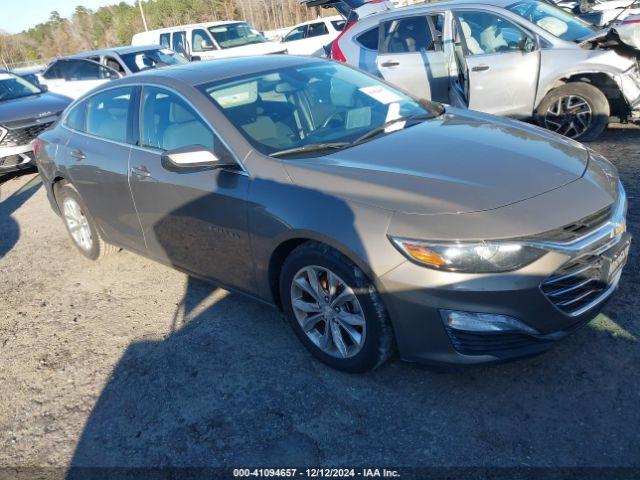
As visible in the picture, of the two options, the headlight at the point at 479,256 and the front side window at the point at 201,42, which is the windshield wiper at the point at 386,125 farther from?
the front side window at the point at 201,42

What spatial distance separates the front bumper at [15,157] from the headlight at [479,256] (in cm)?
798

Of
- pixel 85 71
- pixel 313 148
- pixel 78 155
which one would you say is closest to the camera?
pixel 313 148

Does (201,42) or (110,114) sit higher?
(110,114)

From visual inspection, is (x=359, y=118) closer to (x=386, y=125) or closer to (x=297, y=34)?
(x=386, y=125)

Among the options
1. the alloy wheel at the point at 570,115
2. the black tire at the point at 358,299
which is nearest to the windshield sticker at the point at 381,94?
the black tire at the point at 358,299

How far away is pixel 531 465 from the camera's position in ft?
7.62

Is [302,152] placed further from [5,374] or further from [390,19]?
[390,19]

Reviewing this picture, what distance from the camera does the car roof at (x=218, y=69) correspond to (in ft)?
12.1

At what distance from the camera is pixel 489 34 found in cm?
647

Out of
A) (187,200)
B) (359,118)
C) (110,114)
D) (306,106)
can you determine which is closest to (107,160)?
(110,114)

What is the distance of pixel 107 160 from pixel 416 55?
443 centimetres

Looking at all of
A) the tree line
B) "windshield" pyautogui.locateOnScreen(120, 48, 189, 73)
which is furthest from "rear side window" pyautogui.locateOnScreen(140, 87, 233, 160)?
the tree line

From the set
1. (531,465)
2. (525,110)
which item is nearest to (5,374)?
(531,465)

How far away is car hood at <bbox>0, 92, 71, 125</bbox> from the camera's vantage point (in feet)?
28.1
